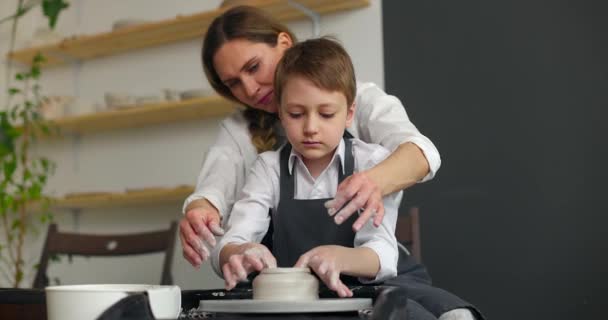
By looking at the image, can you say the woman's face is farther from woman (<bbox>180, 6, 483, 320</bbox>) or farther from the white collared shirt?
the white collared shirt

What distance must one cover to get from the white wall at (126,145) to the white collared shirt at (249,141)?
4.74 ft

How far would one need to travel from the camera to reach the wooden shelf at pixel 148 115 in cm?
318

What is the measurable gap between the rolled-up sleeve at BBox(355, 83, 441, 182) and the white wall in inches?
61.0

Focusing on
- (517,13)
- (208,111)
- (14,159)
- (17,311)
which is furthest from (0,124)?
(17,311)

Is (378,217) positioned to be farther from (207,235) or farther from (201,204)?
(201,204)

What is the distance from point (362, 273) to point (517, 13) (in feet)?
6.28

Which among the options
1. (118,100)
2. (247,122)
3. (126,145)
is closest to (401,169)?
(247,122)

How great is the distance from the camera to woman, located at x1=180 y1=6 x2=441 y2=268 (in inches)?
56.1

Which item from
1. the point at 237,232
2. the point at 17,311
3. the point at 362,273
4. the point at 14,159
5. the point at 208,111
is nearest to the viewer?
the point at 17,311

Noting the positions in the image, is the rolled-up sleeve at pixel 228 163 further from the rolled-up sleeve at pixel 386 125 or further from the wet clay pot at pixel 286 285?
the wet clay pot at pixel 286 285

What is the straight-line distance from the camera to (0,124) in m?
3.55

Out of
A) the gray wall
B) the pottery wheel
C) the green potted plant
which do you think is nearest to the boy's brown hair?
the pottery wheel

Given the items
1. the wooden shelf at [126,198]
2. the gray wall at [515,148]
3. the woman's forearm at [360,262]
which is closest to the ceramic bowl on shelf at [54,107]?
the wooden shelf at [126,198]

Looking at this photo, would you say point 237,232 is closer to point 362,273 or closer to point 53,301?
point 362,273
